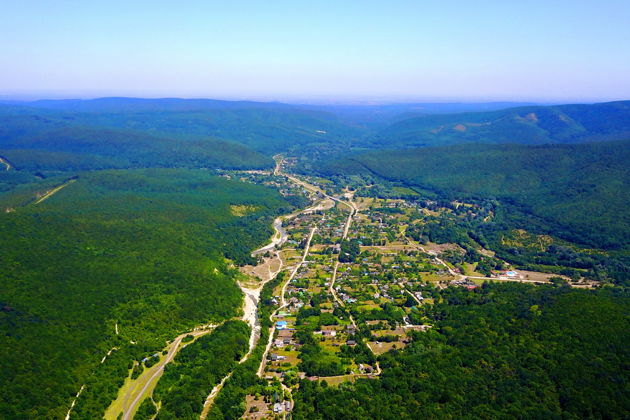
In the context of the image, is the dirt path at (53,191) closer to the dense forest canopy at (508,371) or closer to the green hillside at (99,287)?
the green hillside at (99,287)

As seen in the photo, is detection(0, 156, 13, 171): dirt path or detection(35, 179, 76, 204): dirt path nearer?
detection(35, 179, 76, 204): dirt path

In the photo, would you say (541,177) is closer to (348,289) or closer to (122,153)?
(348,289)

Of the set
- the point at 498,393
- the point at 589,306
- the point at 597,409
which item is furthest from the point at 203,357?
the point at 589,306

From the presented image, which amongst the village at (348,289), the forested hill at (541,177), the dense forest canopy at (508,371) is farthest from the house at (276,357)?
the forested hill at (541,177)

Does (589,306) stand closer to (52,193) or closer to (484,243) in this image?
(484,243)

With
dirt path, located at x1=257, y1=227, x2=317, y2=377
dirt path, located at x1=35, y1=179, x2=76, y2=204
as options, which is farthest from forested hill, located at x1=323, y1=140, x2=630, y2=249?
dirt path, located at x1=35, y1=179, x2=76, y2=204

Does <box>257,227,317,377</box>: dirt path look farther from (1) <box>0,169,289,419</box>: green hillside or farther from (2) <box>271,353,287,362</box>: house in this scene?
(1) <box>0,169,289,419</box>: green hillside
